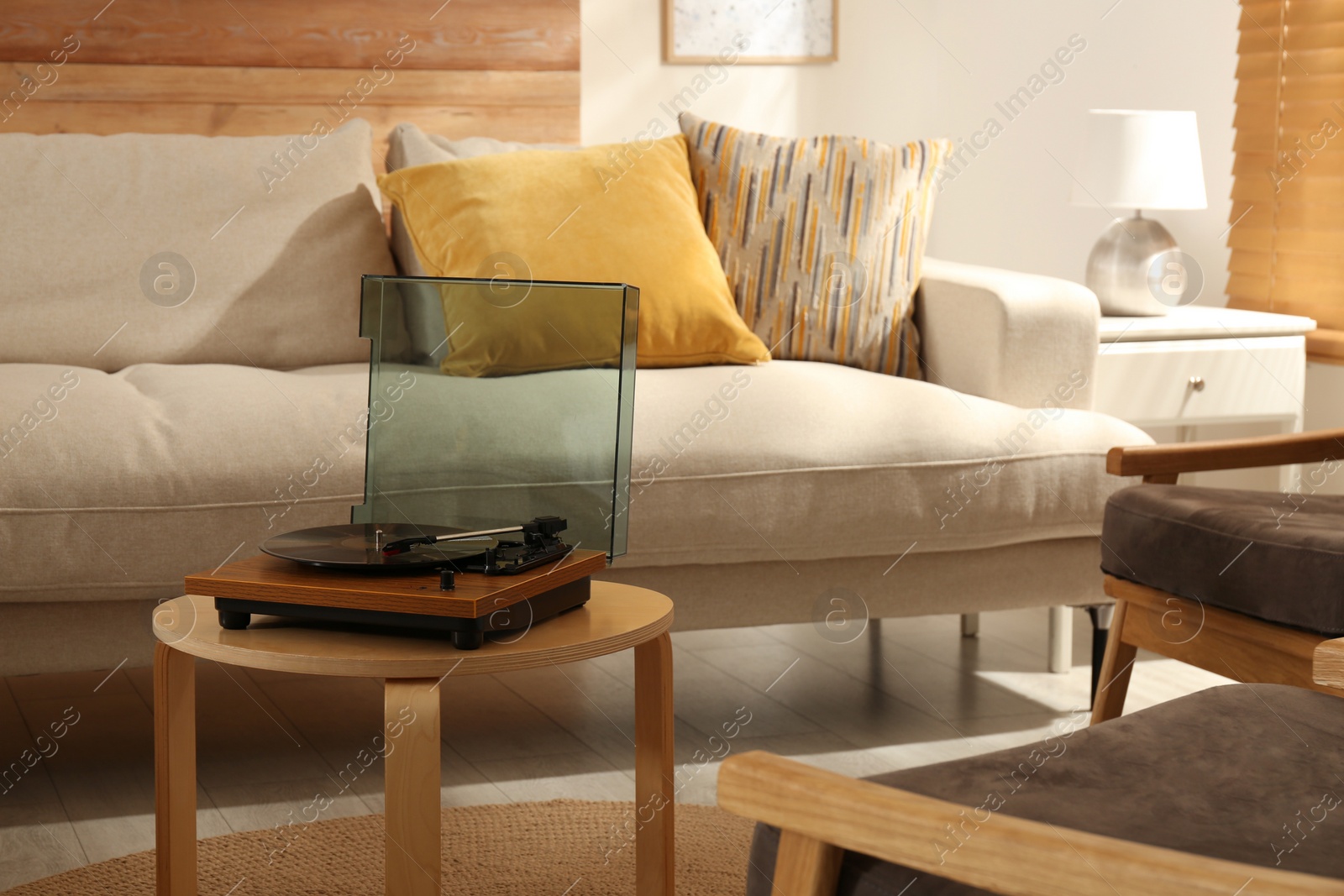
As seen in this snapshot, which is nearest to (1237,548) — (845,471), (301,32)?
(845,471)

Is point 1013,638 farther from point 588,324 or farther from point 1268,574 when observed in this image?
point 588,324

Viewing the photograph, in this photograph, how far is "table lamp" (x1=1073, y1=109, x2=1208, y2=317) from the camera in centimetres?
275

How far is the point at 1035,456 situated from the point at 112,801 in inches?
55.6

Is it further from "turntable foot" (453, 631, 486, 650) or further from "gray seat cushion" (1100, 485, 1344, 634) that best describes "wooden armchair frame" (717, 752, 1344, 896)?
"gray seat cushion" (1100, 485, 1344, 634)

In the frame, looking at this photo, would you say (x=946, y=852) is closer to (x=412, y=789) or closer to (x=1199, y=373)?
(x=412, y=789)

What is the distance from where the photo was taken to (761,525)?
198cm

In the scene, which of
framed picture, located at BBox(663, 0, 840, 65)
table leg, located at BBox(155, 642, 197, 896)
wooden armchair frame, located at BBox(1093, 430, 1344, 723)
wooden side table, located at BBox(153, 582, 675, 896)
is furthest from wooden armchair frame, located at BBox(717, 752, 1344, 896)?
framed picture, located at BBox(663, 0, 840, 65)

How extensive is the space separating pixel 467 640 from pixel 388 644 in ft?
0.24

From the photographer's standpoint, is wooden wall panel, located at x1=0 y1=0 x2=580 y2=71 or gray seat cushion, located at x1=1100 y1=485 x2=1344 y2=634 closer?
gray seat cushion, located at x1=1100 y1=485 x2=1344 y2=634

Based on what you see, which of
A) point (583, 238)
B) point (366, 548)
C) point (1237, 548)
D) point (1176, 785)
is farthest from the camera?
point (583, 238)

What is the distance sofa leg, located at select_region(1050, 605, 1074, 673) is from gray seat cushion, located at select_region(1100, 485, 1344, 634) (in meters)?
0.67

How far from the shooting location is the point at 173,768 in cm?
129

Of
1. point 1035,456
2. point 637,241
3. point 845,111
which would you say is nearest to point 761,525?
point 1035,456

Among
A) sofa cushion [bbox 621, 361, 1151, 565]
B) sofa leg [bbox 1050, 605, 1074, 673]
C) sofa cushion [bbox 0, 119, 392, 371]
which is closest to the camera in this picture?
sofa cushion [bbox 621, 361, 1151, 565]
